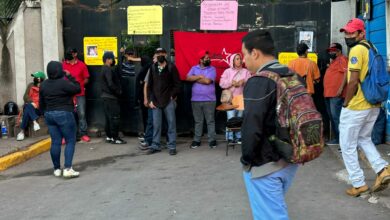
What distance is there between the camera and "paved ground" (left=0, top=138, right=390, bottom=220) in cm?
523

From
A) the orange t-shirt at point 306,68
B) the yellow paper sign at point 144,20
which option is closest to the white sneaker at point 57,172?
the yellow paper sign at point 144,20

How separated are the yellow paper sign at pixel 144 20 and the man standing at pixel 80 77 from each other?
3.90 ft

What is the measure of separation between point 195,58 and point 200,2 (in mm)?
1087

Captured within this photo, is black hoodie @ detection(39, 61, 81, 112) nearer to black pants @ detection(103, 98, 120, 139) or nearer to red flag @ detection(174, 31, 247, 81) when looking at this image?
black pants @ detection(103, 98, 120, 139)

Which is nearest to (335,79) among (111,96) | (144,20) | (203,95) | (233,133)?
(233,133)

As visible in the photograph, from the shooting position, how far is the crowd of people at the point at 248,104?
3.23m

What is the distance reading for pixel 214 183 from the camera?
6.40m

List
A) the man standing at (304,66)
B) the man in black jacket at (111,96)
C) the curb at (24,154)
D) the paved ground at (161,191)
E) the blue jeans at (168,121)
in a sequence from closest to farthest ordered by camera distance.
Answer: the paved ground at (161,191), the curb at (24,154), the man standing at (304,66), the blue jeans at (168,121), the man in black jacket at (111,96)

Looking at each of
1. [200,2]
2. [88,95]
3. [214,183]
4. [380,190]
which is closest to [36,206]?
[214,183]

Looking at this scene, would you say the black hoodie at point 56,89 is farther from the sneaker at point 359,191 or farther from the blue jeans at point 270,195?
the blue jeans at point 270,195

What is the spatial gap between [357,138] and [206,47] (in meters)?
4.59

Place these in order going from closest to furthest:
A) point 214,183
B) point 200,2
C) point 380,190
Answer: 1. point 380,190
2. point 214,183
3. point 200,2

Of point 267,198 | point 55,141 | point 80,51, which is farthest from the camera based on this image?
point 80,51

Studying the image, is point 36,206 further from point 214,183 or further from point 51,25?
point 51,25
